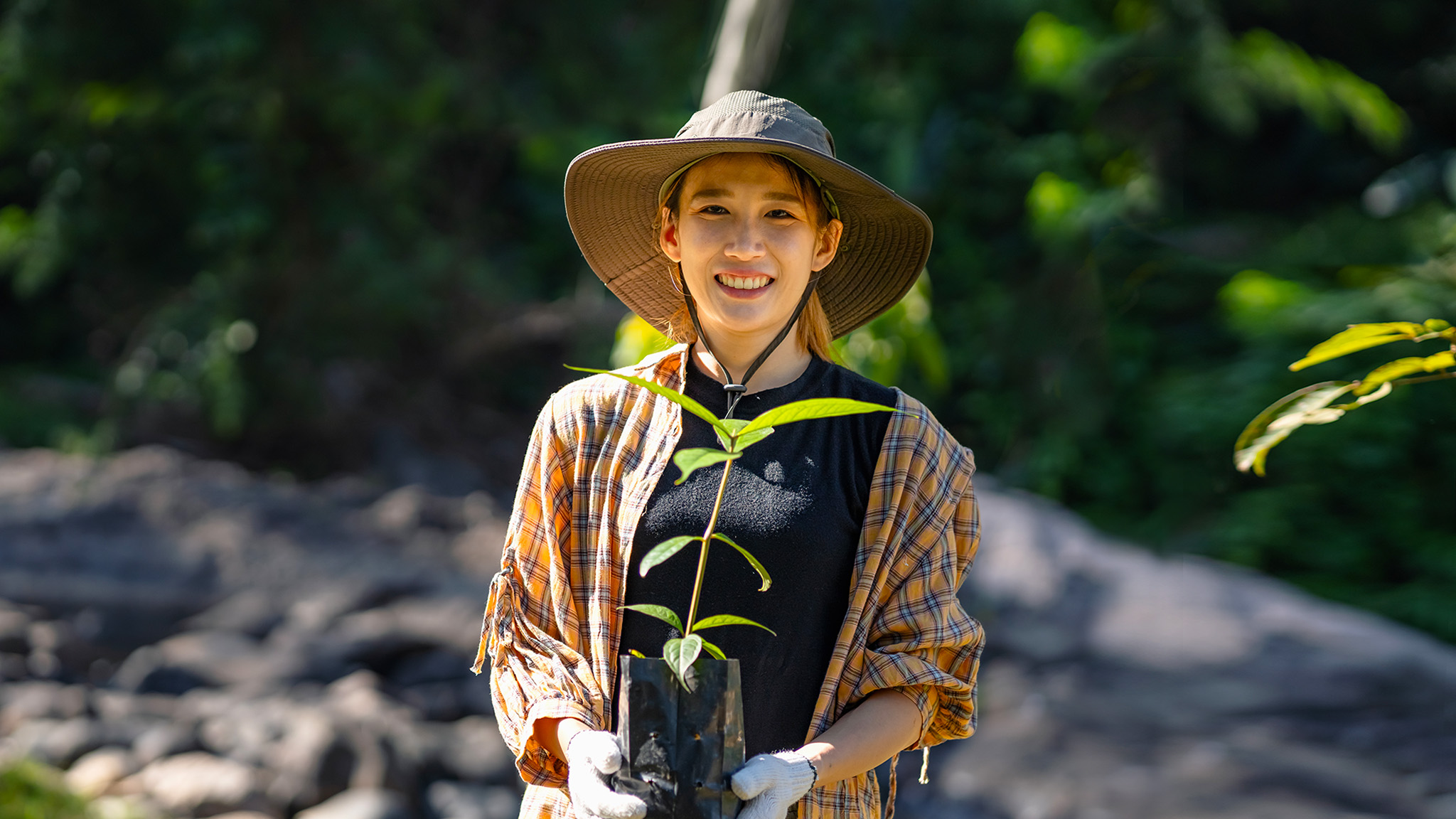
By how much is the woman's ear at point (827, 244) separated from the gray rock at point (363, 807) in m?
2.78

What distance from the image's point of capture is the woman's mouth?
126 centimetres

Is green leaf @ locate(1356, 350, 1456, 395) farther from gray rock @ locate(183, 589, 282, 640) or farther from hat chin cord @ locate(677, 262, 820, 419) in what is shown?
gray rock @ locate(183, 589, 282, 640)

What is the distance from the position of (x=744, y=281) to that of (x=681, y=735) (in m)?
0.45

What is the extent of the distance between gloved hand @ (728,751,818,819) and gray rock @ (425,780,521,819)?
283cm

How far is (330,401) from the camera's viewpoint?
301 inches

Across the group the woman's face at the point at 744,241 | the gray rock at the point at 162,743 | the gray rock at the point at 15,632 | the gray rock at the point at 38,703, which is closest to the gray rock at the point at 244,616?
the gray rock at the point at 15,632

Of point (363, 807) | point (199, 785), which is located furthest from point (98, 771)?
point (363, 807)

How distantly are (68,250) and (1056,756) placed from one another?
235 inches

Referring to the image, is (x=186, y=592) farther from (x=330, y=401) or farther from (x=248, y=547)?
(x=330, y=401)

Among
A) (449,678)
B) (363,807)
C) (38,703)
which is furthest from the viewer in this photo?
(449,678)

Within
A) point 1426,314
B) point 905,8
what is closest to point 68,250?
point 905,8

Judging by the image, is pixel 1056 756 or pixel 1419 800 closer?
pixel 1419 800

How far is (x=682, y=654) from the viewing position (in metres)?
1.09

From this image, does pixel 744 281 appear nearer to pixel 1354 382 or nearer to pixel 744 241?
pixel 744 241
